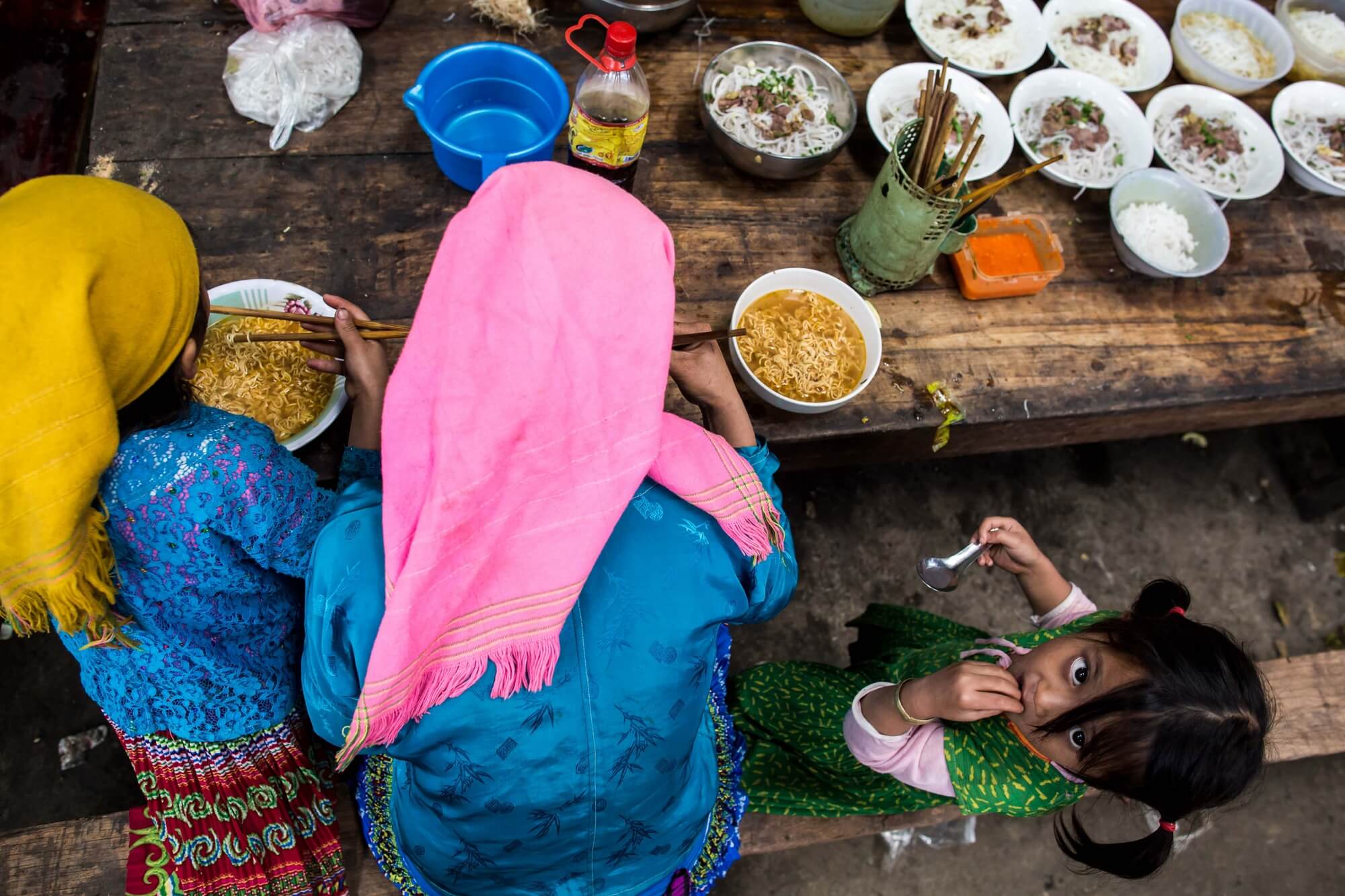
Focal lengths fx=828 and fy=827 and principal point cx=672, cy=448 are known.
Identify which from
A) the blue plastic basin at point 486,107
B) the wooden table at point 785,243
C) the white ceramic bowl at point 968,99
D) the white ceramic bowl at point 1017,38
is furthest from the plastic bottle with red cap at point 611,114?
the white ceramic bowl at point 1017,38

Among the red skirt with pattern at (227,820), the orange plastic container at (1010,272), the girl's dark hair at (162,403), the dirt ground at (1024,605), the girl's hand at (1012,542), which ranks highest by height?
the girl's dark hair at (162,403)

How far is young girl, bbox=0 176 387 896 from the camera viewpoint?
1.31 meters

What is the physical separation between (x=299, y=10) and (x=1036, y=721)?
285cm

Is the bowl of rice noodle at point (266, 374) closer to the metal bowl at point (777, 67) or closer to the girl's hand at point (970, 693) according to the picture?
the metal bowl at point (777, 67)

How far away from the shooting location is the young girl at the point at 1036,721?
1713 mm

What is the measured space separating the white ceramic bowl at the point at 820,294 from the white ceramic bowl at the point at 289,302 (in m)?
1.07

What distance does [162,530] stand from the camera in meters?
1.59

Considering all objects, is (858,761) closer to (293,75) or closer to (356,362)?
(356,362)

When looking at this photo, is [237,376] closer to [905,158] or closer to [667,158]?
[667,158]

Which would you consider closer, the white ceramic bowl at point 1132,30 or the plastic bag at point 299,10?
the plastic bag at point 299,10

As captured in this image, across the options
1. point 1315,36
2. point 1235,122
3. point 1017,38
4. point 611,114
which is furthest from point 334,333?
point 1315,36

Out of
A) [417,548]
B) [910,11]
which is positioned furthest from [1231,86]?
[417,548]

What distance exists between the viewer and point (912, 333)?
2.56m

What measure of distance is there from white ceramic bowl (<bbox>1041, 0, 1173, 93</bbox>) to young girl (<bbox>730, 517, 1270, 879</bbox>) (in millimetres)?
2026
